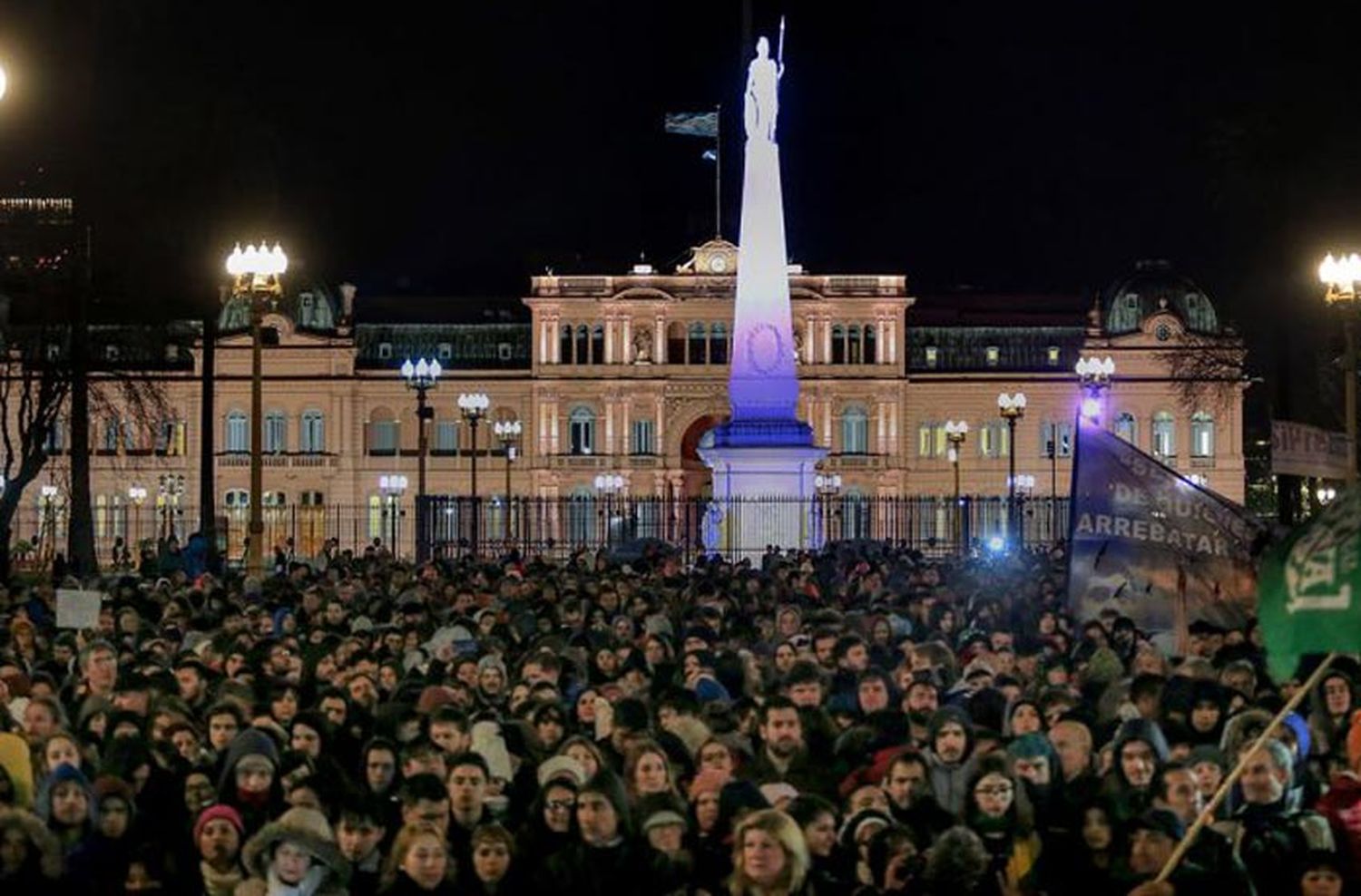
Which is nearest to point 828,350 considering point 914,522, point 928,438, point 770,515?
point 928,438

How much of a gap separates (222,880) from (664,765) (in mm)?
2143

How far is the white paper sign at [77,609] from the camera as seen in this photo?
19.9 m

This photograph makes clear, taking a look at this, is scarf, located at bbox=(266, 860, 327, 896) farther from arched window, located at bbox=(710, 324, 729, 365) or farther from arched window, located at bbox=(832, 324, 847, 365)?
arched window, located at bbox=(832, 324, 847, 365)

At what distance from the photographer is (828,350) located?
105875 millimetres

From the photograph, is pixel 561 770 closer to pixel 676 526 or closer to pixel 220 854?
pixel 220 854

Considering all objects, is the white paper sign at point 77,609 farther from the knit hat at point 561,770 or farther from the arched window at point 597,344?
the arched window at point 597,344

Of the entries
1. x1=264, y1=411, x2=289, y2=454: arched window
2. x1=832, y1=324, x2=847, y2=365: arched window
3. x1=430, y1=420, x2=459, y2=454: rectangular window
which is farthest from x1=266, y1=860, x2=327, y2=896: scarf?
x1=832, y1=324, x2=847, y2=365: arched window

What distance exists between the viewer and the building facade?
10412cm

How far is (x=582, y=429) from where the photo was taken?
347 feet

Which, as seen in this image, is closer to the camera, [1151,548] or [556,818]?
[556,818]

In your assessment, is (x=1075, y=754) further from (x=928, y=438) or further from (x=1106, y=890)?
(x=928, y=438)

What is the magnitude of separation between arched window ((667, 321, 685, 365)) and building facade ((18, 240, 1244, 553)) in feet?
0.34

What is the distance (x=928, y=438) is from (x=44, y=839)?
97.2 metres

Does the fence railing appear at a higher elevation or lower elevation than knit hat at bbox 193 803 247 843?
higher
